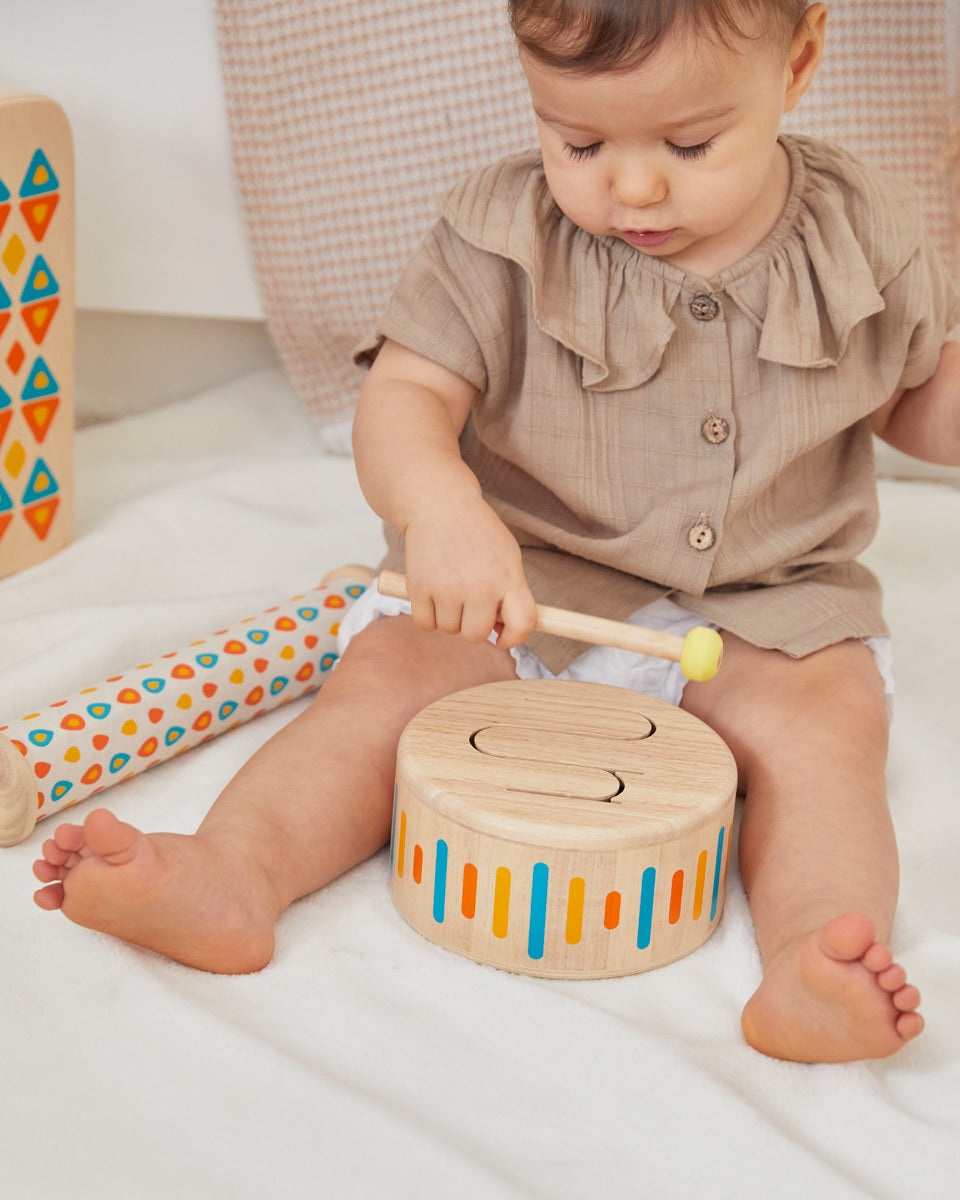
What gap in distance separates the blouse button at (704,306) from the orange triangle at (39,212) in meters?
0.50

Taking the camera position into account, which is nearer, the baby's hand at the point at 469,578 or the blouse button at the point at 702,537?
the baby's hand at the point at 469,578

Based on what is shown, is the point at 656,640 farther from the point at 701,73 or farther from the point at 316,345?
the point at 316,345

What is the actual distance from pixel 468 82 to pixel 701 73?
0.57 m

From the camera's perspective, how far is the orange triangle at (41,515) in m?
1.07

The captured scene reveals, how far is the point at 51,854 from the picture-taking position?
0.63 meters

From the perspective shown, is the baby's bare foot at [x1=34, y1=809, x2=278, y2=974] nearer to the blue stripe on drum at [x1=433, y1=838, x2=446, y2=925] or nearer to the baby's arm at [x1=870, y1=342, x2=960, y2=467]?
the blue stripe on drum at [x1=433, y1=838, x2=446, y2=925]

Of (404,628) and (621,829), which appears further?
(404,628)

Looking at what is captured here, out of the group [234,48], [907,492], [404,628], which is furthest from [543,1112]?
[234,48]

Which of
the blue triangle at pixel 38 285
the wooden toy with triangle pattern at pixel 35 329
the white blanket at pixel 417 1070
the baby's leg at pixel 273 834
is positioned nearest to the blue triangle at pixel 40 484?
the wooden toy with triangle pattern at pixel 35 329

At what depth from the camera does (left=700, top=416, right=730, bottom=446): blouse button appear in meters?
0.82

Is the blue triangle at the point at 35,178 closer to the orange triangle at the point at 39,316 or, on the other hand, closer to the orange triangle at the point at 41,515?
the orange triangle at the point at 39,316

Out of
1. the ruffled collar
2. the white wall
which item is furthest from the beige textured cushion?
the ruffled collar

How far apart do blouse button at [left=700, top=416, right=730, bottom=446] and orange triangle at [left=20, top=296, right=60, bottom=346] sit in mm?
519

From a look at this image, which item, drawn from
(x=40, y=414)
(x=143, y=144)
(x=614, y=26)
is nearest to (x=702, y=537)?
(x=614, y=26)
